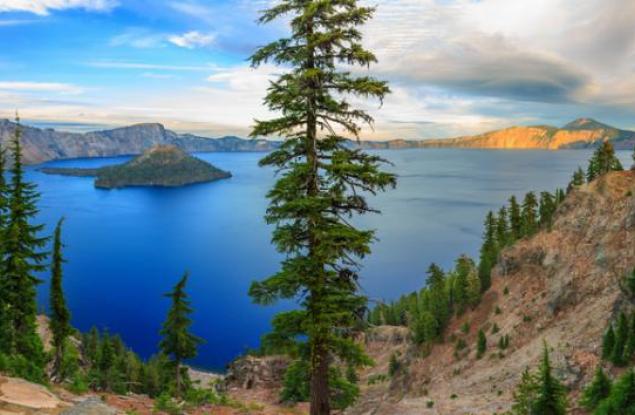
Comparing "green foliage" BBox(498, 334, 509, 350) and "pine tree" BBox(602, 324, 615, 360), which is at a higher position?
"pine tree" BBox(602, 324, 615, 360)

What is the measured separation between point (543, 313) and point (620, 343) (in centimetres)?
2321

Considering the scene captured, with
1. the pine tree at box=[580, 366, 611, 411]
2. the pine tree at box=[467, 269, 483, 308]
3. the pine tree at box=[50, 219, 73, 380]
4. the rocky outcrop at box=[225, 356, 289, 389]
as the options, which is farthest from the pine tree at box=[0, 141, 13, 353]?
the pine tree at box=[467, 269, 483, 308]

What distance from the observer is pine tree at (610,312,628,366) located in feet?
87.8

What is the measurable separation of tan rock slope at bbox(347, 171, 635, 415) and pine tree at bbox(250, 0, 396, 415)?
21.0 metres

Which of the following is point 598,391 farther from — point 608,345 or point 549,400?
point 608,345

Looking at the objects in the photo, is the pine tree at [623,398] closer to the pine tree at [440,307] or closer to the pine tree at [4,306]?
the pine tree at [4,306]

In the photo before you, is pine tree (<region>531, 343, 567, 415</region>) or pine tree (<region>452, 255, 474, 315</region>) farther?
pine tree (<region>452, 255, 474, 315</region>)

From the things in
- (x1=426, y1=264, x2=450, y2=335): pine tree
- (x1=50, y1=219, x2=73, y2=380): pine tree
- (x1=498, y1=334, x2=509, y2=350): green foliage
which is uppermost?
(x1=50, y1=219, x2=73, y2=380): pine tree

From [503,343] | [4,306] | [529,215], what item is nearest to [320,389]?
[4,306]

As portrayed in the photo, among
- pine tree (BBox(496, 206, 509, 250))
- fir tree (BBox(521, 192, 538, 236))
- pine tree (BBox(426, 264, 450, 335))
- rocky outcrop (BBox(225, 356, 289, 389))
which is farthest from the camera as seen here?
pine tree (BBox(496, 206, 509, 250))

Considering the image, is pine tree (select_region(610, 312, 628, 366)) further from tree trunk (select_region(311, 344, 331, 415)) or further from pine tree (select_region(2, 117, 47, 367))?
pine tree (select_region(2, 117, 47, 367))

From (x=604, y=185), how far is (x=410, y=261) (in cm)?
10425

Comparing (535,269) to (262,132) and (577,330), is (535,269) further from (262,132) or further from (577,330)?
(262,132)

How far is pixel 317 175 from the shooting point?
571 inches
